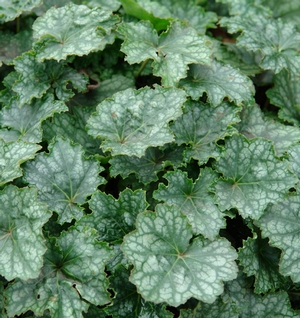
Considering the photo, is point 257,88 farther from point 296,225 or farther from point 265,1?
point 296,225

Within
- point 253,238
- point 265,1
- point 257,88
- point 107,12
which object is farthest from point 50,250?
point 265,1

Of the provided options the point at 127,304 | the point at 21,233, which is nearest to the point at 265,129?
the point at 127,304

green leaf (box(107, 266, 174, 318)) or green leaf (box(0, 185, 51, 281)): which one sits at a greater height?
green leaf (box(0, 185, 51, 281))

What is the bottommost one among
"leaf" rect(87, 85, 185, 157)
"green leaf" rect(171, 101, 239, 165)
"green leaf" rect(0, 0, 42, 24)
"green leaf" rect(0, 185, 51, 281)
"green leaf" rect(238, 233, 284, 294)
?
"green leaf" rect(238, 233, 284, 294)

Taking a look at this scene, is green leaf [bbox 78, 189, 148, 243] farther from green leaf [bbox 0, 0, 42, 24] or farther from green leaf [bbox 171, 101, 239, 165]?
green leaf [bbox 0, 0, 42, 24]

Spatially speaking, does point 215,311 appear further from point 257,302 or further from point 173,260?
point 173,260

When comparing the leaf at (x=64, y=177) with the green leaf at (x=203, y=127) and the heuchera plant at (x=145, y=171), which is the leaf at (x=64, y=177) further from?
the green leaf at (x=203, y=127)

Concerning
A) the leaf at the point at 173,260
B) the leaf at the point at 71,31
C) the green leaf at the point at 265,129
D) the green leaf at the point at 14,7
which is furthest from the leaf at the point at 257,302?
the green leaf at the point at 14,7

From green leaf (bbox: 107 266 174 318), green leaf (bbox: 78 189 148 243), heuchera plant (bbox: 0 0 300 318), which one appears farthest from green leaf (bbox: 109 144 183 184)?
green leaf (bbox: 107 266 174 318)
